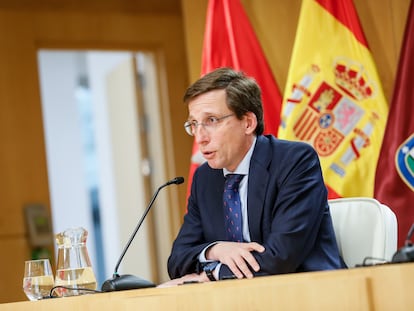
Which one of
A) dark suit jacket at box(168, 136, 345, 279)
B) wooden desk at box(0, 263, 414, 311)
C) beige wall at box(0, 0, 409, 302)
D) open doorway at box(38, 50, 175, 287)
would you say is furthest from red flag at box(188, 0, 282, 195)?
wooden desk at box(0, 263, 414, 311)

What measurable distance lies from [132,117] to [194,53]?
191 centimetres

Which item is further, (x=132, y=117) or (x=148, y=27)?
(x=132, y=117)

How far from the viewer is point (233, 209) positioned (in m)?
2.64

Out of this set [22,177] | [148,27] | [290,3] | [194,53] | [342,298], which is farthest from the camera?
[148,27]

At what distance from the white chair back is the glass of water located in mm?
880

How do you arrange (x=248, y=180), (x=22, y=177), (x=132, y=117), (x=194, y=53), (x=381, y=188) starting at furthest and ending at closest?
(x=132, y=117) → (x=22, y=177) → (x=194, y=53) → (x=381, y=188) → (x=248, y=180)

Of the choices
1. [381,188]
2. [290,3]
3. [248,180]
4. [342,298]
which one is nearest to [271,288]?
[342,298]

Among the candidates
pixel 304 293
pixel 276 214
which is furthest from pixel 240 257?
pixel 304 293

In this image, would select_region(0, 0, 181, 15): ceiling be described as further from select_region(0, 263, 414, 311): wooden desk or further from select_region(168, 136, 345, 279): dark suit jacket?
select_region(0, 263, 414, 311): wooden desk

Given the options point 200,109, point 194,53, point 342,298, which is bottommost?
point 342,298

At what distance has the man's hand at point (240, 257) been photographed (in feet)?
7.83

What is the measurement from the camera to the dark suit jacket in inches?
95.0

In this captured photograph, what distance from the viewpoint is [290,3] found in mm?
4133

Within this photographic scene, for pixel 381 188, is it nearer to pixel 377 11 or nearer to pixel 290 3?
pixel 377 11
